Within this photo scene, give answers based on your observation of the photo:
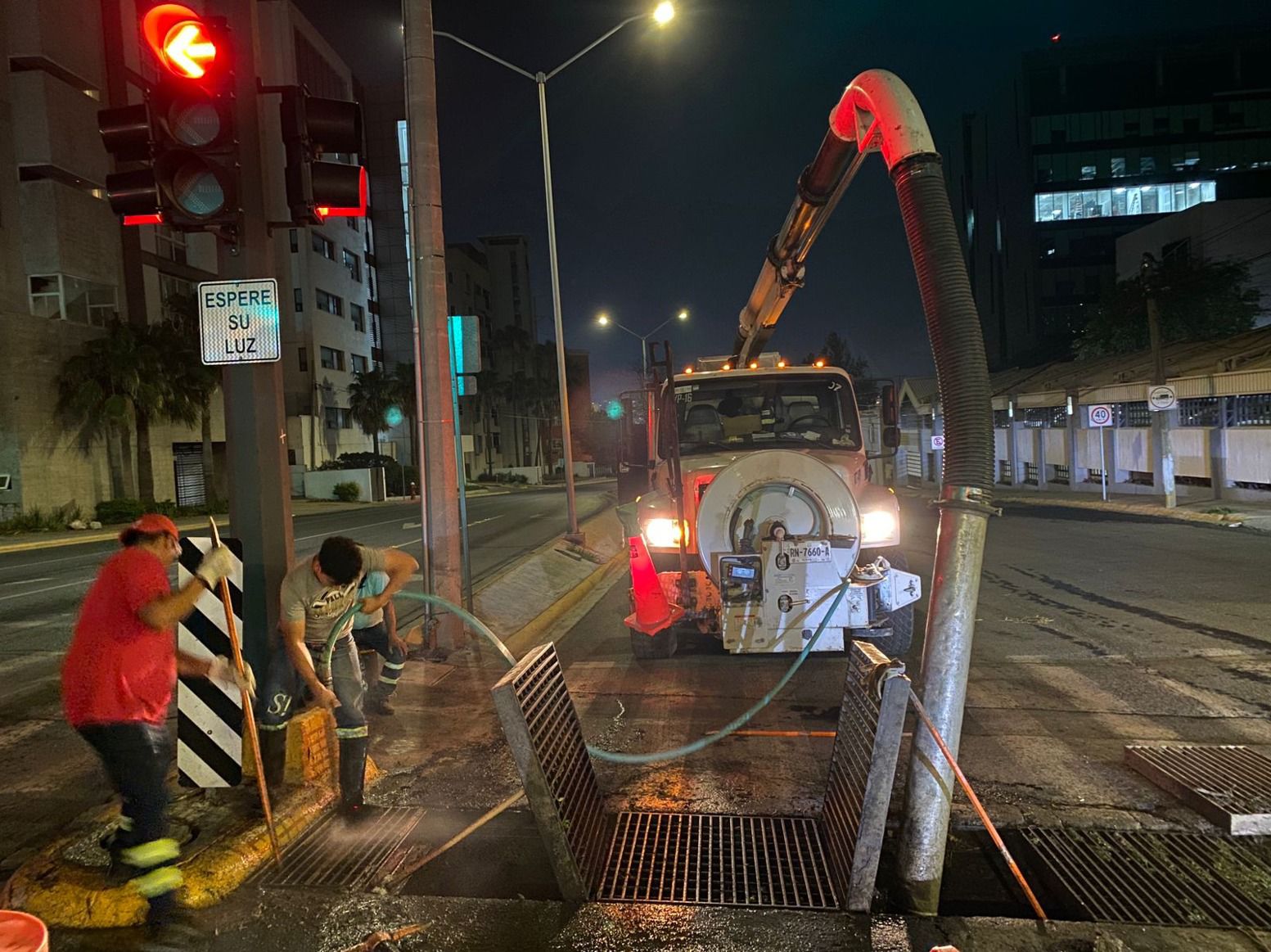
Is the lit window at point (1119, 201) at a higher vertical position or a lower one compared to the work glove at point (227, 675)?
higher

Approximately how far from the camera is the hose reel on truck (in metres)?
6.71

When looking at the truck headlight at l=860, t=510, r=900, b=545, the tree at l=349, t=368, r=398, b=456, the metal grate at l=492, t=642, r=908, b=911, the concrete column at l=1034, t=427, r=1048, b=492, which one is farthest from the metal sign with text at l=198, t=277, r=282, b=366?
the tree at l=349, t=368, r=398, b=456

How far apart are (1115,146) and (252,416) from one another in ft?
282

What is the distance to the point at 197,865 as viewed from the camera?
3938 millimetres

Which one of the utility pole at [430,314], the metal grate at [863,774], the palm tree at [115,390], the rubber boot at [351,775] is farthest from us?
the palm tree at [115,390]

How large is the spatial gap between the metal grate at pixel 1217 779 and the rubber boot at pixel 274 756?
16.0 ft

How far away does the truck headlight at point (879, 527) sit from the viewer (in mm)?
7605

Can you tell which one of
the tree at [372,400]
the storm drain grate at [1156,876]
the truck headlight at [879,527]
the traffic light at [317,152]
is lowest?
the storm drain grate at [1156,876]

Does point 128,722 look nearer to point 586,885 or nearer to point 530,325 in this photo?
point 586,885

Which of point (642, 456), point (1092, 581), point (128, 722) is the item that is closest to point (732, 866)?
point (128, 722)

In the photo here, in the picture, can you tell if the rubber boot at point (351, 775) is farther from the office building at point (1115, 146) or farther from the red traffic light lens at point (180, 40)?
the office building at point (1115, 146)

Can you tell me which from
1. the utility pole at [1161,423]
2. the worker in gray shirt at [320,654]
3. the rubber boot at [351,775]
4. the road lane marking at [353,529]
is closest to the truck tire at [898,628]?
the worker in gray shirt at [320,654]

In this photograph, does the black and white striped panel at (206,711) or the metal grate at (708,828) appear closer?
the metal grate at (708,828)

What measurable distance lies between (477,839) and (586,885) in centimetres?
87
